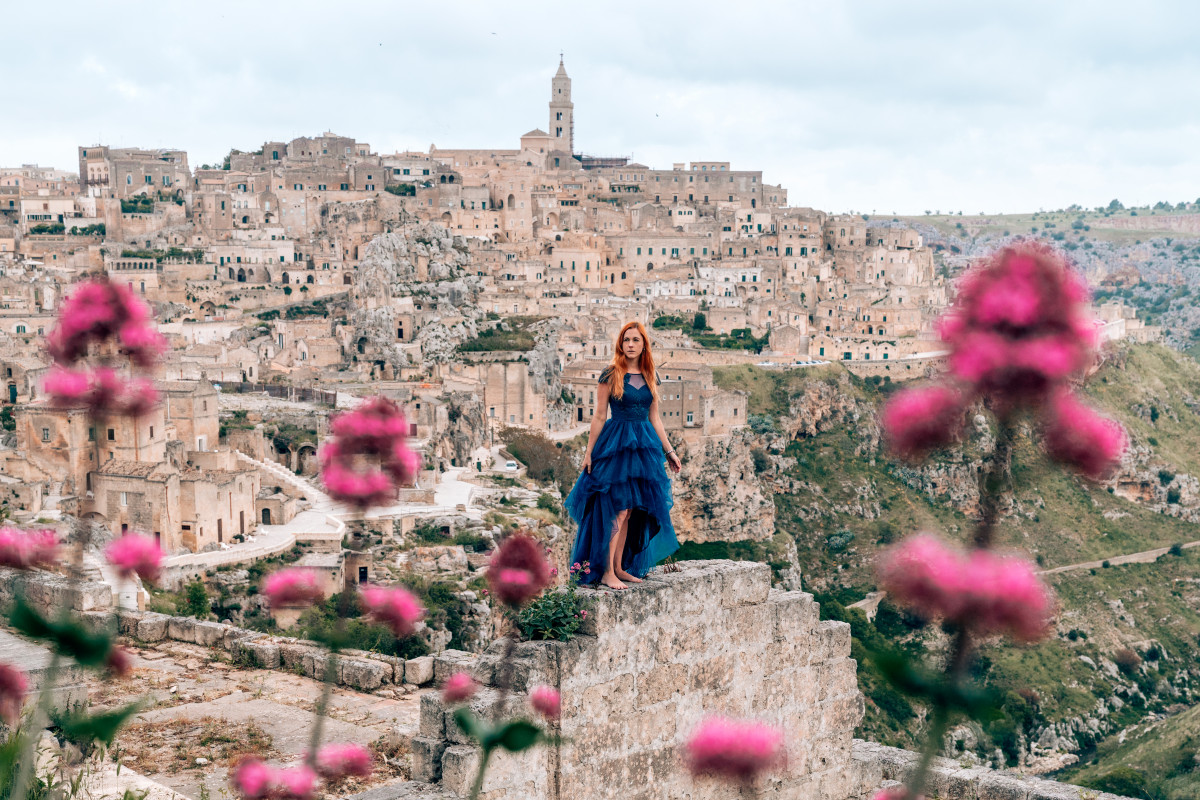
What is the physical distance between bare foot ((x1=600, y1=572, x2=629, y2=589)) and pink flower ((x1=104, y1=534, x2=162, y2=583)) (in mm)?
2486

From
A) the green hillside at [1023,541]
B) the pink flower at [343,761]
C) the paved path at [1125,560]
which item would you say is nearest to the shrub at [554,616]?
the pink flower at [343,761]

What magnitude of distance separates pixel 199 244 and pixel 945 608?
69.3 metres

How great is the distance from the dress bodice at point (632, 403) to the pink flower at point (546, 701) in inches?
53.3

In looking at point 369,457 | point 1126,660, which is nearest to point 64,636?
point 369,457

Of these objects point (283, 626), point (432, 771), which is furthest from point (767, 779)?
point (283, 626)

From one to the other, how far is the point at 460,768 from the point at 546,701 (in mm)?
456

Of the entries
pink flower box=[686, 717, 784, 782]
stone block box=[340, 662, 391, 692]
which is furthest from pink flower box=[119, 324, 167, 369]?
stone block box=[340, 662, 391, 692]

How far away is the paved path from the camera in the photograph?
55.8 m

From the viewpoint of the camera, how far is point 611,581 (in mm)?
6207

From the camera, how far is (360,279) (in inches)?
2394

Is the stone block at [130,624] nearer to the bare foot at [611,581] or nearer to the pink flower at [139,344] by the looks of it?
the bare foot at [611,581]

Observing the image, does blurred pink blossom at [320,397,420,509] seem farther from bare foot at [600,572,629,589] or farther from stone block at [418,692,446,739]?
bare foot at [600,572,629,589]

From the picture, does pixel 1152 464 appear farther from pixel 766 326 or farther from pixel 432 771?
pixel 432 771

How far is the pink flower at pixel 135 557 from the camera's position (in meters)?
3.98
